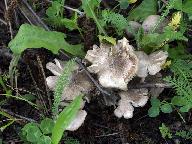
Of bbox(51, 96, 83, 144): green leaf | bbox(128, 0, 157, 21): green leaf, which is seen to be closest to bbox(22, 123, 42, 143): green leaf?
bbox(51, 96, 83, 144): green leaf

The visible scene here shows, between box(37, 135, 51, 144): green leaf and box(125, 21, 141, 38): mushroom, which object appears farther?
box(125, 21, 141, 38): mushroom

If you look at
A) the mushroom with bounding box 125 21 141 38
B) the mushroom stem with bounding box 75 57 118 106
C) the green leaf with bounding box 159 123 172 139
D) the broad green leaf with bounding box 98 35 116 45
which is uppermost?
the broad green leaf with bounding box 98 35 116 45

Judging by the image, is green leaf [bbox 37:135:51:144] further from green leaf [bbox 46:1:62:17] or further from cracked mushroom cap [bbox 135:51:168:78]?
green leaf [bbox 46:1:62:17]

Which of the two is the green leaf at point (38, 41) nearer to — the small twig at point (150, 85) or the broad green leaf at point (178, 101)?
the small twig at point (150, 85)

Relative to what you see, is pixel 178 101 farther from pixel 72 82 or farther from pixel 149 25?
pixel 72 82

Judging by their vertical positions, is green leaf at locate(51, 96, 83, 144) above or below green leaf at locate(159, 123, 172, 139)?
above

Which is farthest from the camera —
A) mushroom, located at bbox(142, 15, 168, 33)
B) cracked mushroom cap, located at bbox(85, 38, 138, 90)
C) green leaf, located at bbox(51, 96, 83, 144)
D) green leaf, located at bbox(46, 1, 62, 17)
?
green leaf, located at bbox(46, 1, 62, 17)

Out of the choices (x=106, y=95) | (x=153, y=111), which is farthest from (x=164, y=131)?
(x=106, y=95)

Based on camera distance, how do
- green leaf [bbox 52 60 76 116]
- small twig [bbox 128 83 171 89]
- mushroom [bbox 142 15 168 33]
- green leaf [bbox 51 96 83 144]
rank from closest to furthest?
1. green leaf [bbox 51 96 83 144]
2. green leaf [bbox 52 60 76 116]
3. small twig [bbox 128 83 171 89]
4. mushroom [bbox 142 15 168 33]
